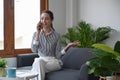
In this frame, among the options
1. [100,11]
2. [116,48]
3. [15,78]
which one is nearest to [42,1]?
[100,11]

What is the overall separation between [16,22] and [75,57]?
1710 mm

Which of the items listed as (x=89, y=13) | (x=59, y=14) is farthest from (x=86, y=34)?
(x=59, y=14)

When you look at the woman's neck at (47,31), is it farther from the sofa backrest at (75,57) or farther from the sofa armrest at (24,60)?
the sofa armrest at (24,60)

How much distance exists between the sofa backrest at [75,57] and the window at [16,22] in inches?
51.8

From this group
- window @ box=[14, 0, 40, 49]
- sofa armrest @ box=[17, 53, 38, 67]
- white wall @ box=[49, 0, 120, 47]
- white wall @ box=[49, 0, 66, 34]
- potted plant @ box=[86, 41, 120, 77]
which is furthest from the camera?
white wall @ box=[49, 0, 66, 34]

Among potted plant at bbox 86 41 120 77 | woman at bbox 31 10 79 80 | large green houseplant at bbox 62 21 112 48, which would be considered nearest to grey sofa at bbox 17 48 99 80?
woman at bbox 31 10 79 80

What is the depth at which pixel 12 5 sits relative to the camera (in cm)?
506

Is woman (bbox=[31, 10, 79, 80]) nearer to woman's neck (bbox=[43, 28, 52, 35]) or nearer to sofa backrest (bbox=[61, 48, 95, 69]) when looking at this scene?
woman's neck (bbox=[43, 28, 52, 35])

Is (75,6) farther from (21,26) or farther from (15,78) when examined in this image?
(15,78)

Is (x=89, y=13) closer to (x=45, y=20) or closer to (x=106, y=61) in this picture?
(x=45, y=20)

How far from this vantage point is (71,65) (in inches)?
161

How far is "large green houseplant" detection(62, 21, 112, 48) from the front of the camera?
197 inches

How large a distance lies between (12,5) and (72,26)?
1.41m

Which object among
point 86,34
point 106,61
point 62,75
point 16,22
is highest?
point 16,22
